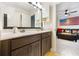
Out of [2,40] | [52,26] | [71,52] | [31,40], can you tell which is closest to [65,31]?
[52,26]

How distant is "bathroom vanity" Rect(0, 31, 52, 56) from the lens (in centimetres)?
107

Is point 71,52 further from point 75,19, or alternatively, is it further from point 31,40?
point 31,40

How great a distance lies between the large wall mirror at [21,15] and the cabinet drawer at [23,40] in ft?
0.73

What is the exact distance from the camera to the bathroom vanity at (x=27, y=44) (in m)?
1.07

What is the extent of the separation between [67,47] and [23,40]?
591 millimetres

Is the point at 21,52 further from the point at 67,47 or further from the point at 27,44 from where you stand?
the point at 67,47

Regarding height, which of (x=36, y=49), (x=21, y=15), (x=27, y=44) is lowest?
(x=36, y=49)

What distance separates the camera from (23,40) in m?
1.30

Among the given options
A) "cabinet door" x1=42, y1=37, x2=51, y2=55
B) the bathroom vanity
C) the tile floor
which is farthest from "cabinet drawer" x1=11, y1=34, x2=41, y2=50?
the tile floor

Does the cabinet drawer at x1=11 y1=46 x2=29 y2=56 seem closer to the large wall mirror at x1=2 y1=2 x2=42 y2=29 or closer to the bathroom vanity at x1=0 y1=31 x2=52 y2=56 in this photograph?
the bathroom vanity at x1=0 y1=31 x2=52 y2=56

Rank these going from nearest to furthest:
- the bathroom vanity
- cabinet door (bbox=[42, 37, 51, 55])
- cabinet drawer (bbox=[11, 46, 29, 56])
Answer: the bathroom vanity < cabinet drawer (bbox=[11, 46, 29, 56]) < cabinet door (bbox=[42, 37, 51, 55])

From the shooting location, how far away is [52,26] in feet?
4.57

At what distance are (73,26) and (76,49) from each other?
12.1 inches

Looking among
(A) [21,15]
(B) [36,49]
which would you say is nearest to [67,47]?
(B) [36,49]
